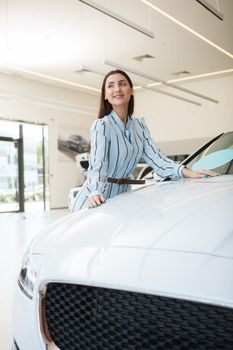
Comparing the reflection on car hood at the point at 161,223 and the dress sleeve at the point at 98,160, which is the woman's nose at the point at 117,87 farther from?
the reflection on car hood at the point at 161,223

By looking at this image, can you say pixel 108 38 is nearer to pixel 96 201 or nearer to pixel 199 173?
pixel 199 173

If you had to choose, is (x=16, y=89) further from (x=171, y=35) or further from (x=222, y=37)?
(x=222, y=37)

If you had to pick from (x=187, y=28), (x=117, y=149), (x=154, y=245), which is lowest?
(x=154, y=245)

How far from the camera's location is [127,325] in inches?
30.9

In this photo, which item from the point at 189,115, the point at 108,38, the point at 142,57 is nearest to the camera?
the point at 108,38

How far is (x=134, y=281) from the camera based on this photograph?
0.75 metres

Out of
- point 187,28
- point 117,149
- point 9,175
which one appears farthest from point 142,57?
point 117,149

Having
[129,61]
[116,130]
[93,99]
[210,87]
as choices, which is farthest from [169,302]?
[93,99]

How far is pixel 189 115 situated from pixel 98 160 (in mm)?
9369

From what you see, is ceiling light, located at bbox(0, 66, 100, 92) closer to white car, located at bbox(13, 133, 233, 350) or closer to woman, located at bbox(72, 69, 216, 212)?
woman, located at bbox(72, 69, 216, 212)

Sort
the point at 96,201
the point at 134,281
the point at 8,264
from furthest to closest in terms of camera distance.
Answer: the point at 8,264, the point at 96,201, the point at 134,281

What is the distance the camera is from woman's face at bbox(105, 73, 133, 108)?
1635mm

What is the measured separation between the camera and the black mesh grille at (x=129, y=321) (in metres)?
0.68

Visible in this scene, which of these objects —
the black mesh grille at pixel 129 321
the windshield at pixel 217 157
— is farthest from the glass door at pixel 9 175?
the black mesh grille at pixel 129 321
